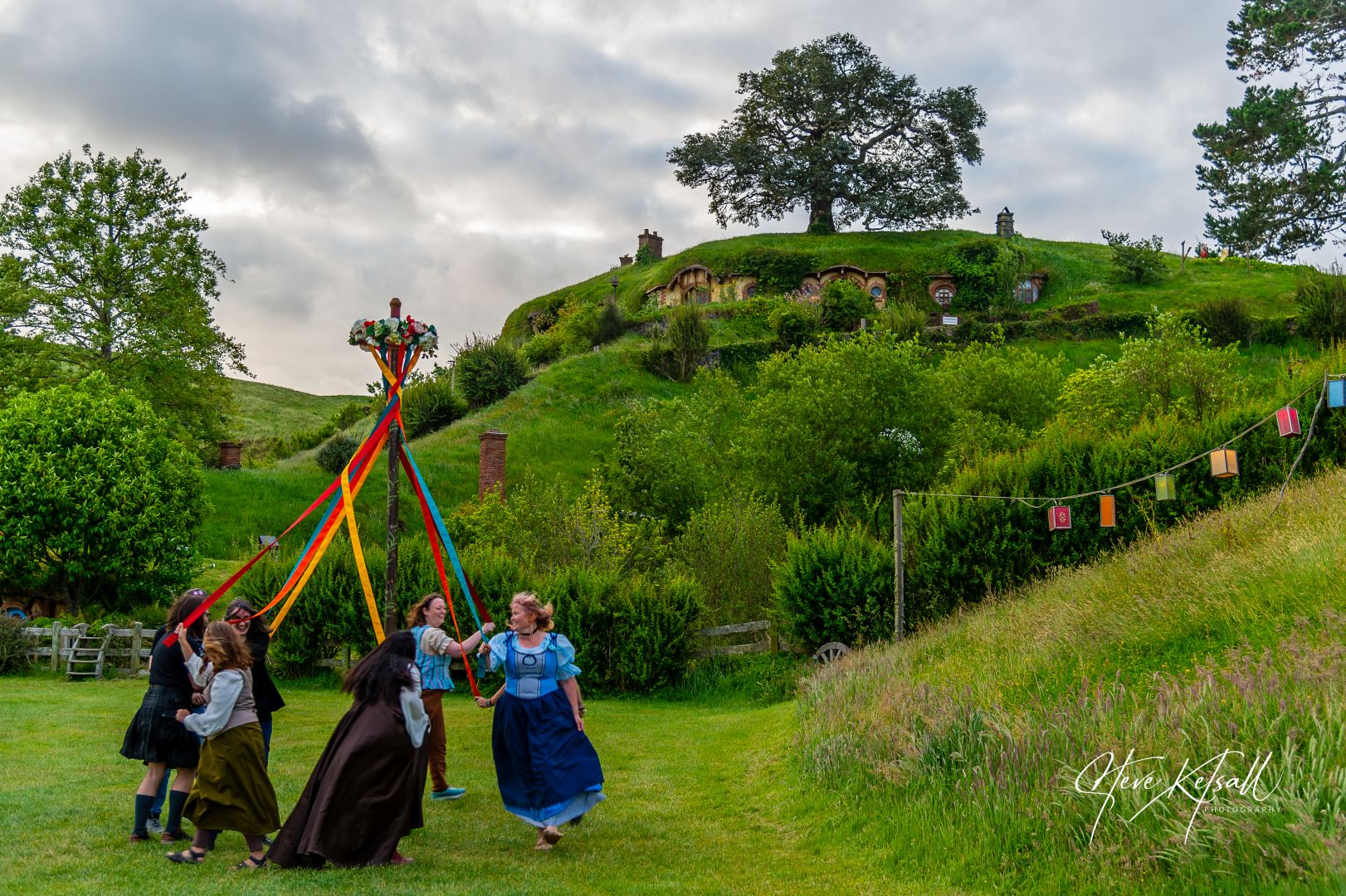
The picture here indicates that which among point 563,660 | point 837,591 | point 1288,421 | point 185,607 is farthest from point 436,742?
point 1288,421

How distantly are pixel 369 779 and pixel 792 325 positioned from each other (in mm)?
55824

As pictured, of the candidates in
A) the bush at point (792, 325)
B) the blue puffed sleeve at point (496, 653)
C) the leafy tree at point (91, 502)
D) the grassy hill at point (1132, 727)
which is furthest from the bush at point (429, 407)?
the blue puffed sleeve at point (496, 653)

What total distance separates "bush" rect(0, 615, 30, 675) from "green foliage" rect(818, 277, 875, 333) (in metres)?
47.8

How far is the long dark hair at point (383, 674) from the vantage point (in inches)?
305

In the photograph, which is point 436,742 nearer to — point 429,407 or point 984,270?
point 429,407

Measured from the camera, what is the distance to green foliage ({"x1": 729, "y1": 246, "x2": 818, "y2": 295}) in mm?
72188

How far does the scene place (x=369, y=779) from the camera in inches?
296

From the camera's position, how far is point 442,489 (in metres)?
43.3

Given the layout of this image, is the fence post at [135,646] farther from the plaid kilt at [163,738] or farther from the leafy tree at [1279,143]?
the leafy tree at [1279,143]

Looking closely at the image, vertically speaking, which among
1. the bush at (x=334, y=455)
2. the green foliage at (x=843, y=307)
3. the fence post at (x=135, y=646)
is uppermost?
the green foliage at (x=843, y=307)

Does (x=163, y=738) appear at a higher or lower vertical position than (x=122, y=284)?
lower

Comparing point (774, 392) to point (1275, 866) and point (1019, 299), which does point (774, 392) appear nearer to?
point (1275, 866)

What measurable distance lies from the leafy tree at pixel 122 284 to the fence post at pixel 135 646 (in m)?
17.1

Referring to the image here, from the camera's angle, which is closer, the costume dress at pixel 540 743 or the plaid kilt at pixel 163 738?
the plaid kilt at pixel 163 738
